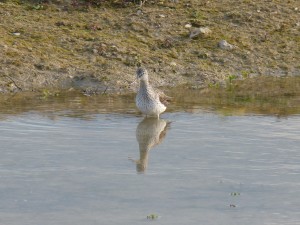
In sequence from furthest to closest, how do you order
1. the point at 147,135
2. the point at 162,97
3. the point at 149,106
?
the point at 162,97 → the point at 149,106 → the point at 147,135

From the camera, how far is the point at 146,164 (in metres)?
12.4

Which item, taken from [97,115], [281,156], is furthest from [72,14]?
[281,156]

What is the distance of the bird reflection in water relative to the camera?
12.5 m

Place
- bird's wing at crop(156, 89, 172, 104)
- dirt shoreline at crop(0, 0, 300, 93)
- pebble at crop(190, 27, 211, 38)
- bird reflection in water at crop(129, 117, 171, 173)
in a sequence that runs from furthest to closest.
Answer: pebble at crop(190, 27, 211, 38)
dirt shoreline at crop(0, 0, 300, 93)
bird's wing at crop(156, 89, 172, 104)
bird reflection in water at crop(129, 117, 171, 173)

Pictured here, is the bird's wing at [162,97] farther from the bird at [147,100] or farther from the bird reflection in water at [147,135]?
the bird reflection in water at [147,135]

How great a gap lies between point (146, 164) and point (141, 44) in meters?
9.24

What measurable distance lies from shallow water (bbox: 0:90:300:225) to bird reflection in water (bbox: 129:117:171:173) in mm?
18

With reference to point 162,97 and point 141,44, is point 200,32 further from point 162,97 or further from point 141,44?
point 162,97

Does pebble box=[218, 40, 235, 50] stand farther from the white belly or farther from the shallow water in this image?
the white belly

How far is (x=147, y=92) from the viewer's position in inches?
628

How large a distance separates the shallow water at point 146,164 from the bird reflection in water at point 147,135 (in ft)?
0.06

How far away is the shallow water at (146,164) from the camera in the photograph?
10.1 m

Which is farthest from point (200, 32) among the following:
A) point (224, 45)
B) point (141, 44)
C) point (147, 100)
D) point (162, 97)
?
point (147, 100)

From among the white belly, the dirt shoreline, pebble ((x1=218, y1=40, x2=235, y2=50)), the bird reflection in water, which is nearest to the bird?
the white belly
